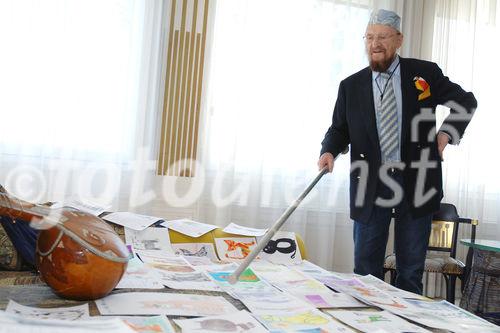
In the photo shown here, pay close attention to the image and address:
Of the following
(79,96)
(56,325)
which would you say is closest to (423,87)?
(56,325)

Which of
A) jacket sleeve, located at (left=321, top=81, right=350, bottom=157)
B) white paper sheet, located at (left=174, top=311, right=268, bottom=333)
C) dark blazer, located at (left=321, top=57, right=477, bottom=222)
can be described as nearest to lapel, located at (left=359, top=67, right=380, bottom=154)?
dark blazer, located at (left=321, top=57, right=477, bottom=222)

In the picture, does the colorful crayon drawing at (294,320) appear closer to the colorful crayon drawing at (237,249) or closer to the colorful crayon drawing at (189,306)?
the colorful crayon drawing at (189,306)

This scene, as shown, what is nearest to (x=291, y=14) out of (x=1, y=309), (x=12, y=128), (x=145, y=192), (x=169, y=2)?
(x=169, y=2)

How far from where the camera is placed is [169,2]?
329 cm

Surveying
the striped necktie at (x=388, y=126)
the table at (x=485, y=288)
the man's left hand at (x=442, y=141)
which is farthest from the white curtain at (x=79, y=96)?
the table at (x=485, y=288)

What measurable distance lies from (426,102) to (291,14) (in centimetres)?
161

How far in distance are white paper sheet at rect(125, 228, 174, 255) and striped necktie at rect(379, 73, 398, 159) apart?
0.95m

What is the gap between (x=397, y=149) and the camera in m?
2.14

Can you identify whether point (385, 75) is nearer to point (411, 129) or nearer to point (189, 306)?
point (411, 129)

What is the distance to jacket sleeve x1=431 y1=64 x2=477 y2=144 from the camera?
6.72 ft

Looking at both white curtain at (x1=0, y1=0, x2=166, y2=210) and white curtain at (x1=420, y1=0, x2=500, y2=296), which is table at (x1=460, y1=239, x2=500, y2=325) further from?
white curtain at (x1=0, y1=0, x2=166, y2=210)

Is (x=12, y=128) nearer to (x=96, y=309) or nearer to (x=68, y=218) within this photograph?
(x=68, y=218)

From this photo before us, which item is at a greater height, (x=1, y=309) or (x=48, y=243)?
(x=48, y=243)

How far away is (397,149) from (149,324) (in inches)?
56.4
